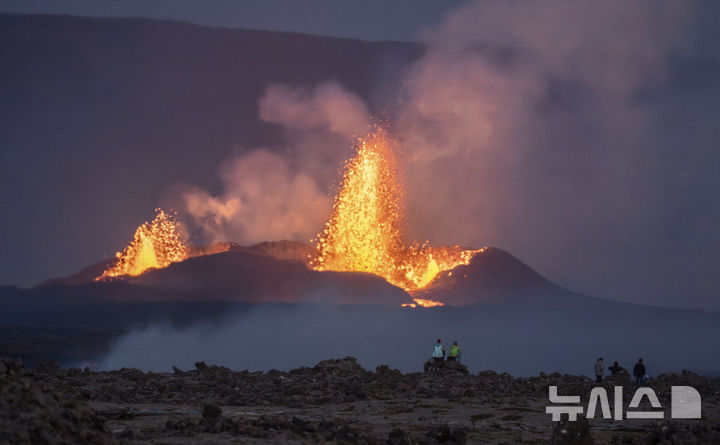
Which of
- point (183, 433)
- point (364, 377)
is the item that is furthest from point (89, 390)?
→ point (183, 433)

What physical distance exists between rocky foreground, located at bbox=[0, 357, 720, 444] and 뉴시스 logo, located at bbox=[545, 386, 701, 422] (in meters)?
0.41

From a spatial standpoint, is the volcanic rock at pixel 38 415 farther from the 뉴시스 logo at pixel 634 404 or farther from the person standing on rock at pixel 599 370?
the person standing on rock at pixel 599 370

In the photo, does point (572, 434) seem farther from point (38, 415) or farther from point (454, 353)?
point (454, 353)

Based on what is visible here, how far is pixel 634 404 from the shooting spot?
24.3m

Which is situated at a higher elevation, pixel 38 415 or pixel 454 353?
pixel 454 353

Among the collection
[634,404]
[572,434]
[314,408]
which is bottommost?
[314,408]

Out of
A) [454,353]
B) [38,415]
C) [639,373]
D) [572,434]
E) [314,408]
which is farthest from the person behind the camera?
[454,353]

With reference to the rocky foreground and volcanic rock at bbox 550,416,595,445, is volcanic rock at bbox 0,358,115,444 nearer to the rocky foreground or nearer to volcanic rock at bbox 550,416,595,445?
the rocky foreground

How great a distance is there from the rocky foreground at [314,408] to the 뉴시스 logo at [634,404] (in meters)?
0.41

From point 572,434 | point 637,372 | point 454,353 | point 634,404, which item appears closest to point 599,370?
point 637,372

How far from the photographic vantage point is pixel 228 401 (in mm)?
23547

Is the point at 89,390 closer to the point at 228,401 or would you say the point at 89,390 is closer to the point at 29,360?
the point at 228,401

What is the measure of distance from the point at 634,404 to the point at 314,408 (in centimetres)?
999

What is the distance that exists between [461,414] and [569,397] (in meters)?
7.20
